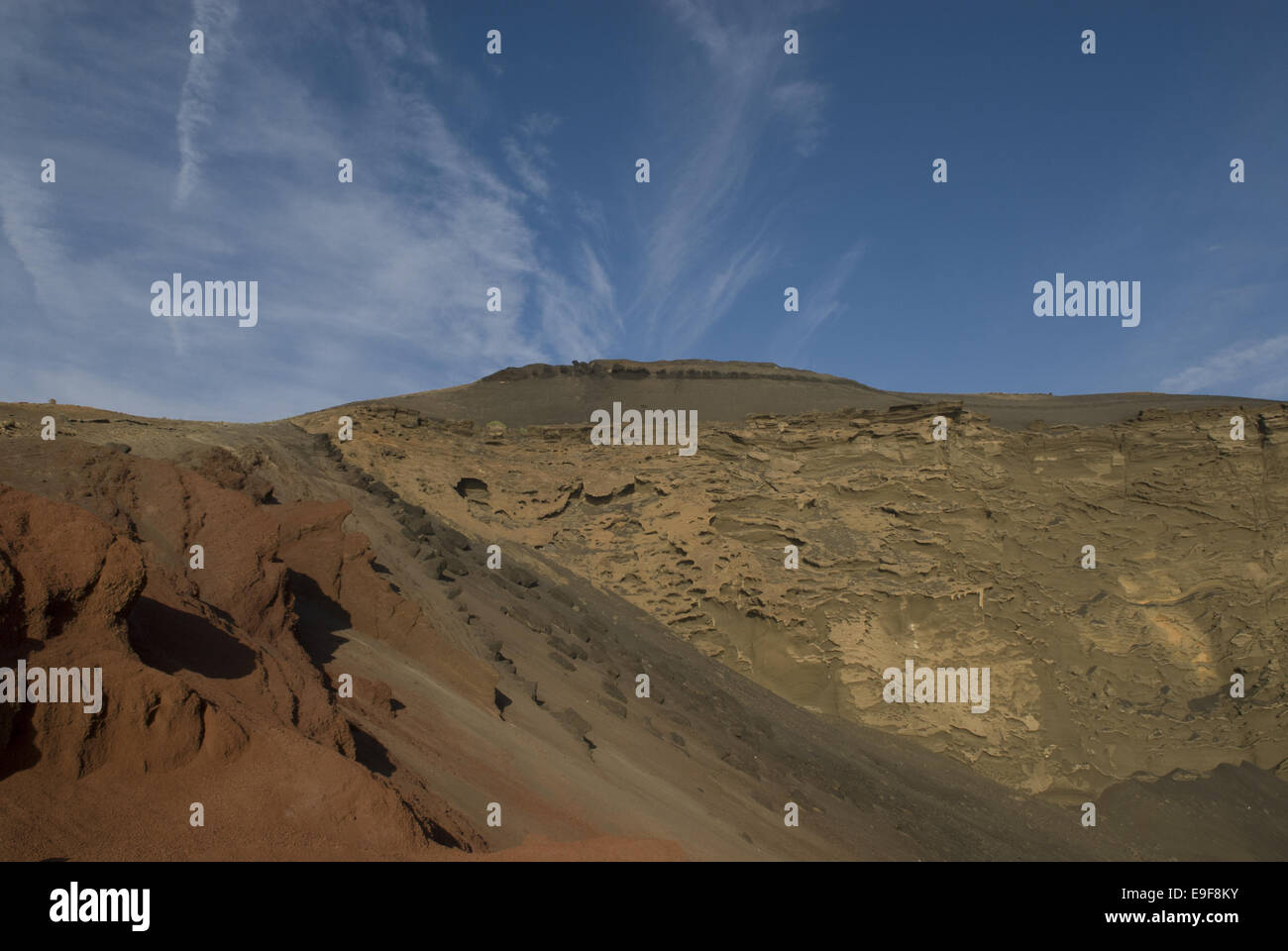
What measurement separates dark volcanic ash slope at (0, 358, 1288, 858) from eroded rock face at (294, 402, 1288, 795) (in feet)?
0.40

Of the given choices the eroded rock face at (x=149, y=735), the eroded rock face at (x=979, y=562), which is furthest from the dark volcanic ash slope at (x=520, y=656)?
the eroded rock face at (x=979, y=562)

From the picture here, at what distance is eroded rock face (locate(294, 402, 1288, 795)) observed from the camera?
22.6m

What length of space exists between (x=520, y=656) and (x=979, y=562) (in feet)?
49.6

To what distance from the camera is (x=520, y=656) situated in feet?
48.2

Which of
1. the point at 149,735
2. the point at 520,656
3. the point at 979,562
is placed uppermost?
the point at 979,562

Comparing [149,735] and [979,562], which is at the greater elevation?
[979,562]

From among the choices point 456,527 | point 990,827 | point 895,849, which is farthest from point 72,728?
point 990,827

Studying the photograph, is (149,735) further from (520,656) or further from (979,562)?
(979,562)

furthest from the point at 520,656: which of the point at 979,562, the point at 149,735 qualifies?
the point at 979,562

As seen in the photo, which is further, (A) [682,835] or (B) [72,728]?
(A) [682,835]

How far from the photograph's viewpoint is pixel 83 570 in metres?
4.91

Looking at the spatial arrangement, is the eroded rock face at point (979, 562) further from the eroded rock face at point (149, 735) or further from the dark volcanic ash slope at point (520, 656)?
the eroded rock face at point (149, 735)

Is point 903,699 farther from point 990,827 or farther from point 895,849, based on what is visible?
point 895,849

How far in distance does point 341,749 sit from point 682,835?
538 cm
